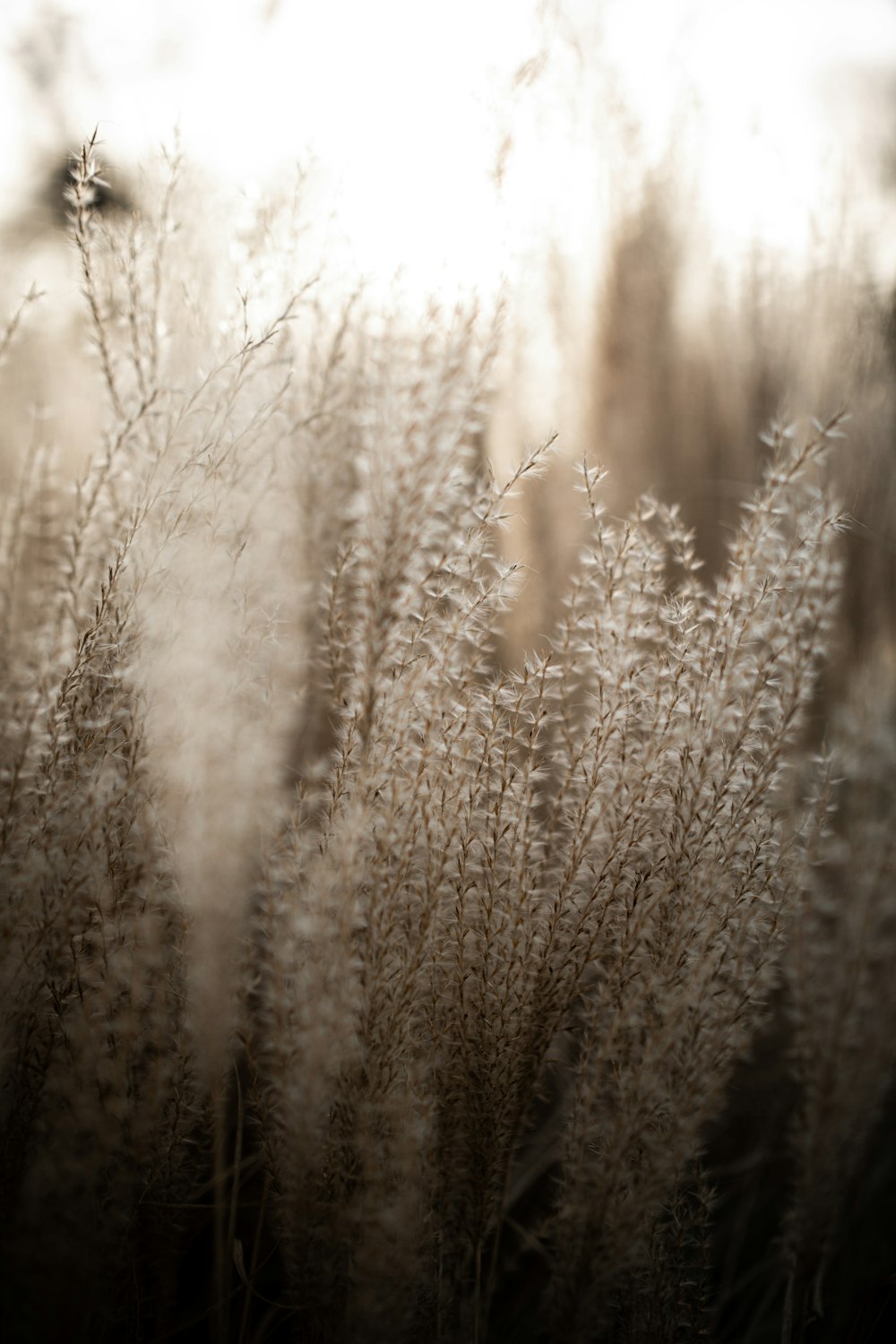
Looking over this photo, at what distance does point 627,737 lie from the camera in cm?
94

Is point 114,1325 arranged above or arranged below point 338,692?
below

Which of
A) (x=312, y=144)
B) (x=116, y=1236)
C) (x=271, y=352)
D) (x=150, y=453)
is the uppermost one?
(x=312, y=144)

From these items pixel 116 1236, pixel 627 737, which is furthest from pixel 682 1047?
pixel 116 1236

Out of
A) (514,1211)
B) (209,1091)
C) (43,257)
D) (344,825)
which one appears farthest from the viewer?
(514,1211)

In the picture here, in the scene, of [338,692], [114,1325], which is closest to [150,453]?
[338,692]

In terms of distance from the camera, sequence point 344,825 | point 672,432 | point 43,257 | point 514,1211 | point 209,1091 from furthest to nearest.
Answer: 1. point 672,432
2. point 514,1211
3. point 43,257
4. point 209,1091
5. point 344,825

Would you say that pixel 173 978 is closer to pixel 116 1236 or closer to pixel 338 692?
pixel 116 1236

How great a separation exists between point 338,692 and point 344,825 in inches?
8.3

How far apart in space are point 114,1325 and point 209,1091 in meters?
0.28

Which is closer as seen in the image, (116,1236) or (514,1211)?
(116,1236)

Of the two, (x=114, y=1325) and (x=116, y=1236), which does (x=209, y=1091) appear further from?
(x=114, y=1325)

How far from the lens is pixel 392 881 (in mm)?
903

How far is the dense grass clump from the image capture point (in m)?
0.88

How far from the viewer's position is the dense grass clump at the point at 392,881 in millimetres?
885
